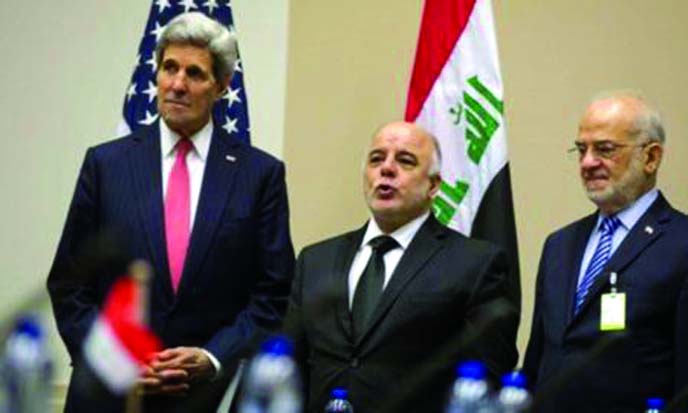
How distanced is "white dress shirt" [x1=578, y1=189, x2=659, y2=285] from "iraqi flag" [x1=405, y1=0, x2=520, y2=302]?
0.88m

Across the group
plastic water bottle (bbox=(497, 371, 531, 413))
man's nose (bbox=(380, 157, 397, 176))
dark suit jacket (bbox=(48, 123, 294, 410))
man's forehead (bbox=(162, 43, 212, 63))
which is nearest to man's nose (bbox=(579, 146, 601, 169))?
man's nose (bbox=(380, 157, 397, 176))

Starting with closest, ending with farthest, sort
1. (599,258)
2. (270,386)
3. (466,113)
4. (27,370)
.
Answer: (27,370)
(270,386)
(599,258)
(466,113)

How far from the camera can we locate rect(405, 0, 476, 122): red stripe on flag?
18.6 ft

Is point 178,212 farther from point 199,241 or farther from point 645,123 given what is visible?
point 645,123

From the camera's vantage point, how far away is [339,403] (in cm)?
411

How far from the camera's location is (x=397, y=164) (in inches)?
183

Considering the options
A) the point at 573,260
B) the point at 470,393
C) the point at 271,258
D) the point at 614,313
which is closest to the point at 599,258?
the point at 573,260

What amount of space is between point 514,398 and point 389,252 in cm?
230

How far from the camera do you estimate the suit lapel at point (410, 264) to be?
4363 millimetres

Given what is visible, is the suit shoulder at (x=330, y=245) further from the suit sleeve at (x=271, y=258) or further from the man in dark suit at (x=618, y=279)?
the man in dark suit at (x=618, y=279)

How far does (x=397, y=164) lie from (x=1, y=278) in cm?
244

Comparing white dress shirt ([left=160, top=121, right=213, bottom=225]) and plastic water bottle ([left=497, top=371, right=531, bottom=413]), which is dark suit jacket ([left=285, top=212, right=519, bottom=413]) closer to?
white dress shirt ([left=160, top=121, right=213, bottom=225])

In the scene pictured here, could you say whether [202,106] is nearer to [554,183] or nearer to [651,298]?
[651,298]

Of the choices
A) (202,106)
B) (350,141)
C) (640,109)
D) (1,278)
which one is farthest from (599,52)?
(1,278)
